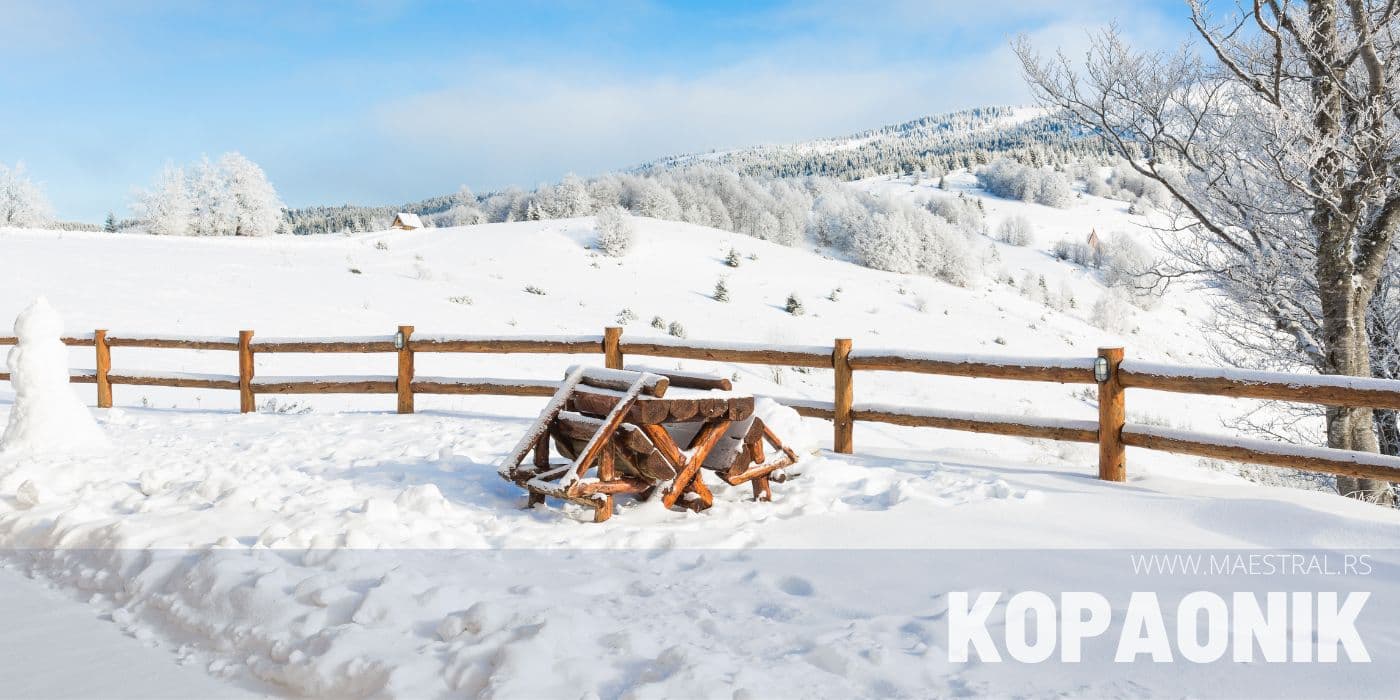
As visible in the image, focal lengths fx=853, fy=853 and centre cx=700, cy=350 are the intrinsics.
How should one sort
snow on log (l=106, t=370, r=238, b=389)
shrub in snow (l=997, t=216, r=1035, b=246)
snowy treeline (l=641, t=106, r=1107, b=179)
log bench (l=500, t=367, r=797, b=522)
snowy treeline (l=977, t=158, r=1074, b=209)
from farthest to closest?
snowy treeline (l=641, t=106, r=1107, b=179), snowy treeline (l=977, t=158, r=1074, b=209), shrub in snow (l=997, t=216, r=1035, b=246), snow on log (l=106, t=370, r=238, b=389), log bench (l=500, t=367, r=797, b=522)

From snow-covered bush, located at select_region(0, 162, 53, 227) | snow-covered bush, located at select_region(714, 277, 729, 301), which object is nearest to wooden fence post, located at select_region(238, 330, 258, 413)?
snow-covered bush, located at select_region(714, 277, 729, 301)

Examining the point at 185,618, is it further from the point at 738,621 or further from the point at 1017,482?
the point at 1017,482

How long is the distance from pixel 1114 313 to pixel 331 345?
38.9 m

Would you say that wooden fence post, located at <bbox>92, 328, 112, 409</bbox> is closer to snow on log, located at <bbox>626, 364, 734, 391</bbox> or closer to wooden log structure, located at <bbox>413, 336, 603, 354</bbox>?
wooden log structure, located at <bbox>413, 336, 603, 354</bbox>

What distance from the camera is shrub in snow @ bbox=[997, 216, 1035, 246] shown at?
76.0m

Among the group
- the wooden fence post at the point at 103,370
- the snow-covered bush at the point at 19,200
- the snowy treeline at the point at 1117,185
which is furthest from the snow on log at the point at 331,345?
the snowy treeline at the point at 1117,185

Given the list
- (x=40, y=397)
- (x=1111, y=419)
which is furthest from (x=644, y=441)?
(x=40, y=397)

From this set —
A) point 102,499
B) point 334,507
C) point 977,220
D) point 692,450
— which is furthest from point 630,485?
point 977,220

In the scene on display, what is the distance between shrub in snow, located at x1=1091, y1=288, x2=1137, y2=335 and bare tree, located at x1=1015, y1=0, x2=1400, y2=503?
3051 centimetres

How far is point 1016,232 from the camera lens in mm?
76625

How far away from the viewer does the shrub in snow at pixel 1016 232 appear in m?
76.0

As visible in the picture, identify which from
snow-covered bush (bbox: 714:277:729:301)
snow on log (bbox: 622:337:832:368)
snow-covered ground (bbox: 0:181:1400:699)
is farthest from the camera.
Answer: snow-covered bush (bbox: 714:277:729:301)

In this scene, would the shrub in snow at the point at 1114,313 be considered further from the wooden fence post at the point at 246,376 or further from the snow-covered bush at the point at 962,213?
the wooden fence post at the point at 246,376

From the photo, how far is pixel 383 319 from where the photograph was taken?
2053 centimetres
